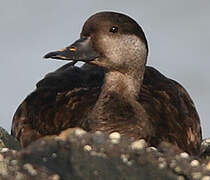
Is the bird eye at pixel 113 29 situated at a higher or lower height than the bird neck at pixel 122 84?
higher

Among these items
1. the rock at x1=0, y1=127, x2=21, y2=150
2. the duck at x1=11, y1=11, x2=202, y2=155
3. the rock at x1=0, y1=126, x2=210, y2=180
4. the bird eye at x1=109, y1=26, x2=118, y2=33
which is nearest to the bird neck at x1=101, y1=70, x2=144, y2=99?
the duck at x1=11, y1=11, x2=202, y2=155

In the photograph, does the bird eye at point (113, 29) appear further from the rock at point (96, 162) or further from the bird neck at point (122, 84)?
the rock at point (96, 162)

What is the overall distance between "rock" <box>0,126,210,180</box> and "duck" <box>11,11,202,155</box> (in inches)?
106

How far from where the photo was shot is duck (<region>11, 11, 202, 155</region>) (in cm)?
584

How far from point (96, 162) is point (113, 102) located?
3128 mm

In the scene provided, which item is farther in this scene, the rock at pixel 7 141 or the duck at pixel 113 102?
the duck at pixel 113 102

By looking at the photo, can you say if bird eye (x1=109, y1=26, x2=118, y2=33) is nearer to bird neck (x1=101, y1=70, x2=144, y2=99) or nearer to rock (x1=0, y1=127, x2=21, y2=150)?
bird neck (x1=101, y1=70, x2=144, y2=99)

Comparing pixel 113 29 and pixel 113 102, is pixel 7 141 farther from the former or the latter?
pixel 113 29

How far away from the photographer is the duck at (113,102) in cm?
584

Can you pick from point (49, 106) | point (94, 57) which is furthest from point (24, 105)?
point (94, 57)

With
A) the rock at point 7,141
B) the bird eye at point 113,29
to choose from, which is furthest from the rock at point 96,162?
the bird eye at point 113,29

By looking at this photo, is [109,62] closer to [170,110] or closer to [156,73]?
[170,110]

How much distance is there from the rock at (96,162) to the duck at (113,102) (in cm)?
269

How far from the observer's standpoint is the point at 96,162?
2.91 meters
